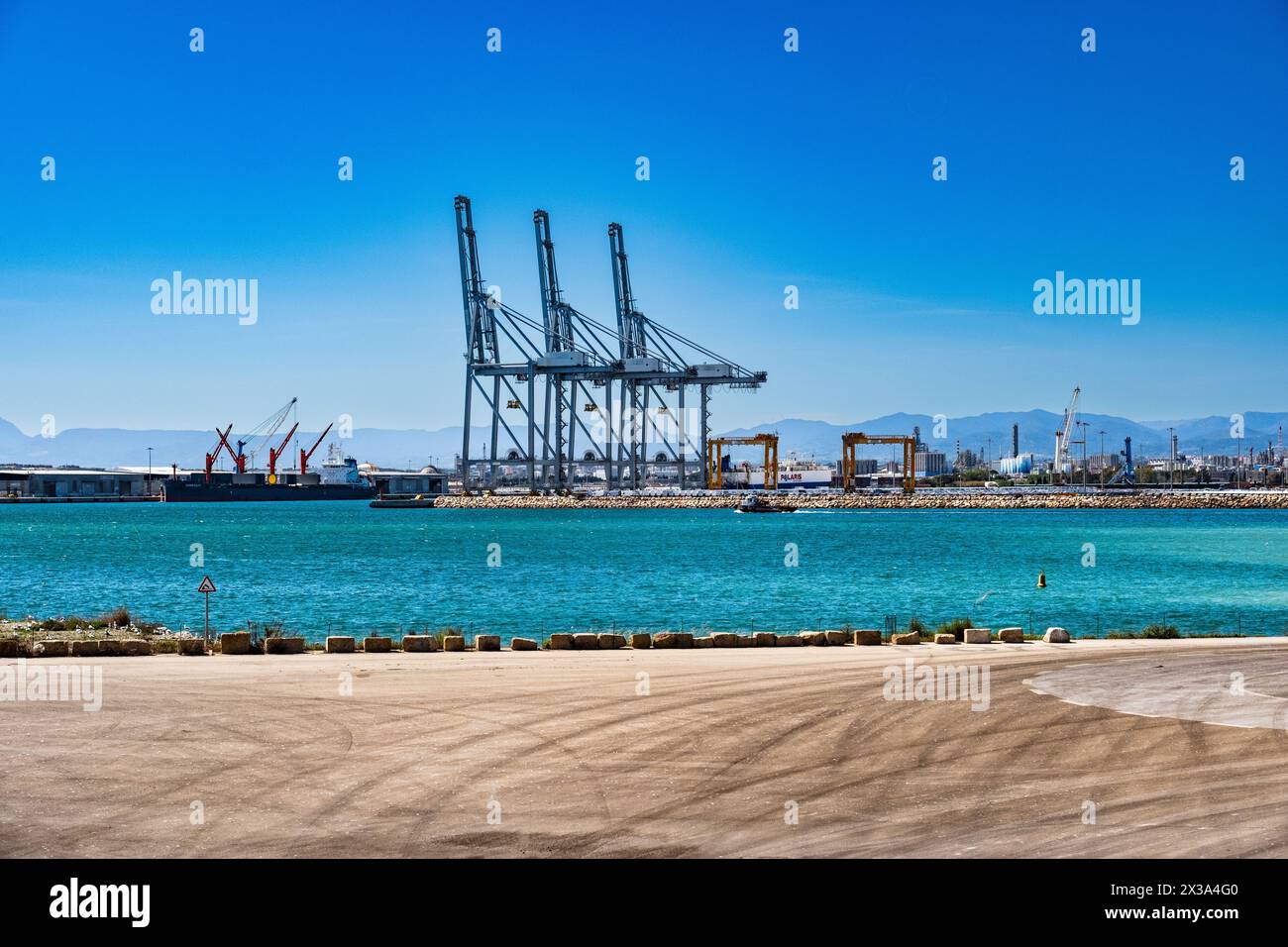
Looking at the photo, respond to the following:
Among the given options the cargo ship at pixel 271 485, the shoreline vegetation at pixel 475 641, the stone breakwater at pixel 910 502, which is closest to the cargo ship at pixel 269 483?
the cargo ship at pixel 271 485

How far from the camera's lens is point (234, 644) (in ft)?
60.5

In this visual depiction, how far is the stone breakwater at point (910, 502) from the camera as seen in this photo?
124 m

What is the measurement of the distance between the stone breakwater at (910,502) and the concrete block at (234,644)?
103575 millimetres

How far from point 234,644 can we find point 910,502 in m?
114

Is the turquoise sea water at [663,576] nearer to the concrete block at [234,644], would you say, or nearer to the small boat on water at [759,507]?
the concrete block at [234,644]

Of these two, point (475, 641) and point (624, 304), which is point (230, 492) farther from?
point (475, 641)

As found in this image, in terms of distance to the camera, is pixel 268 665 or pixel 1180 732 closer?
pixel 1180 732

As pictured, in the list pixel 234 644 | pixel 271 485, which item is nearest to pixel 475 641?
pixel 234 644

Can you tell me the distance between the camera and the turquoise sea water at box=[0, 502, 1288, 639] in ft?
104
